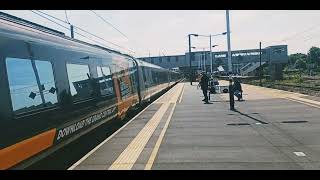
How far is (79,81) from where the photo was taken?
12.1 metres

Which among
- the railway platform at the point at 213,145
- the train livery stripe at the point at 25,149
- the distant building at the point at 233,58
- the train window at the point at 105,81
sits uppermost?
the train window at the point at 105,81

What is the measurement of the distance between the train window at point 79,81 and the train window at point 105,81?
152cm

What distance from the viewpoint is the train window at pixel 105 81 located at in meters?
14.9

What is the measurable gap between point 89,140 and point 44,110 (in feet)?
17.8

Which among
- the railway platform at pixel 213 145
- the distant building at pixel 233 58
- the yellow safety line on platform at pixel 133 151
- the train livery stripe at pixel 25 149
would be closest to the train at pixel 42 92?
the train livery stripe at pixel 25 149

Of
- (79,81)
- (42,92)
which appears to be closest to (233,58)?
(79,81)

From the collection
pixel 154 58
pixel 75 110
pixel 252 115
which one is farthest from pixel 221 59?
pixel 75 110

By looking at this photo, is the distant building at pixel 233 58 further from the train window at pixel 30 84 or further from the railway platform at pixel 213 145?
the train window at pixel 30 84

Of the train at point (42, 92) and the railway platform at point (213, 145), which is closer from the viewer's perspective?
the train at point (42, 92)

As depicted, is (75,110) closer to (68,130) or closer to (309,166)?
(68,130)

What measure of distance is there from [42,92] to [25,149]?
150 cm
